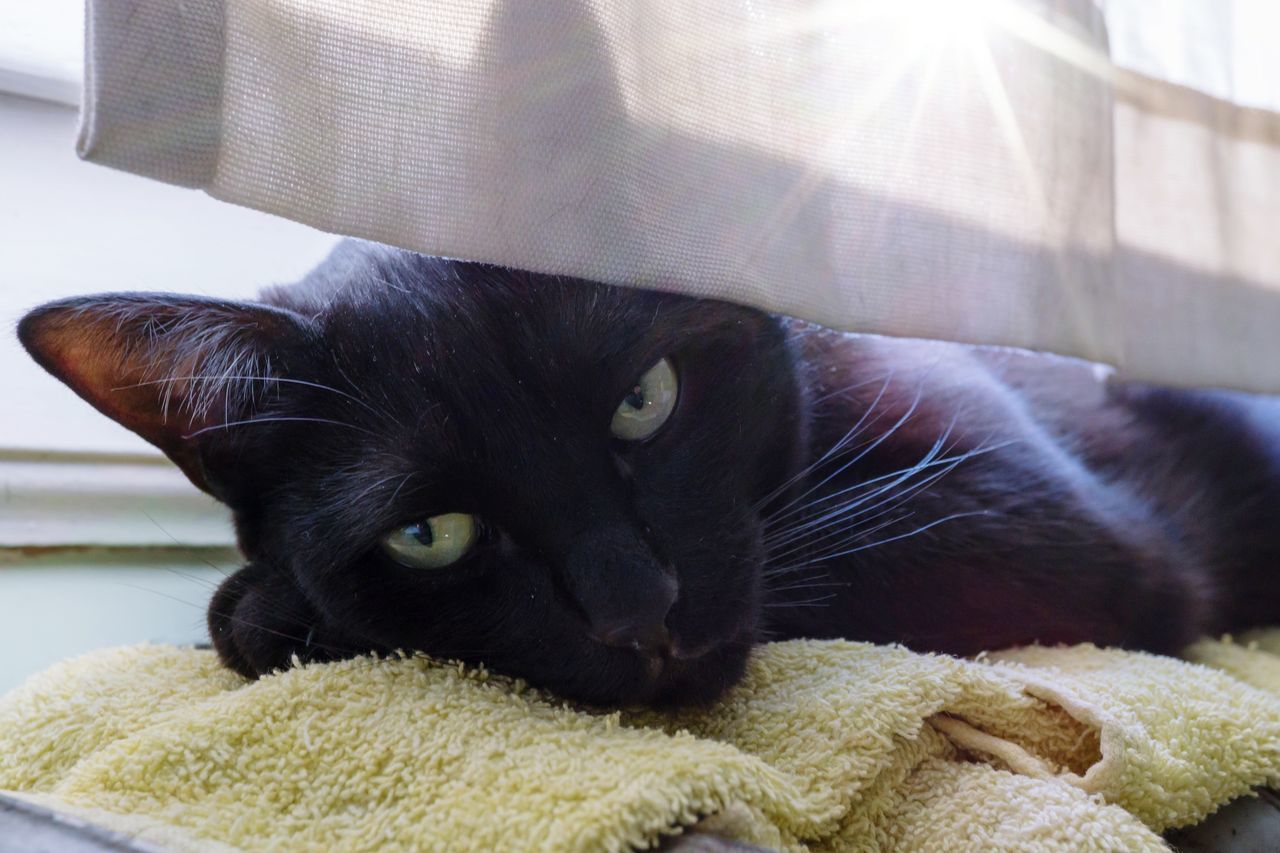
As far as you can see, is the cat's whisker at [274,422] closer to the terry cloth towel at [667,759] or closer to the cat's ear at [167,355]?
the cat's ear at [167,355]

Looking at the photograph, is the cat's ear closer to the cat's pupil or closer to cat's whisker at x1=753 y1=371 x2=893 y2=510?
the cat's pupil

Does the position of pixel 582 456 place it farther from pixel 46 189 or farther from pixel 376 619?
pixel 46 189

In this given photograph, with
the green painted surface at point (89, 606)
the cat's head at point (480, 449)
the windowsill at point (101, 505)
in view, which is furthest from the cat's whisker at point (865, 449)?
the windowsill at point (101, 505)

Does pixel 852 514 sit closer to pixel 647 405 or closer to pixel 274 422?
pixel 647 405

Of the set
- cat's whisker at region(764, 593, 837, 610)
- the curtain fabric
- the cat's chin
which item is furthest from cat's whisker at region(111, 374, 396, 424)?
cat's whisker at region(764, 593, 837, 610)

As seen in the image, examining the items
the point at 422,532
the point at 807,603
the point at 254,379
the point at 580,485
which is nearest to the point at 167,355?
the point at 254,379

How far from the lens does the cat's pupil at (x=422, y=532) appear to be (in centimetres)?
88

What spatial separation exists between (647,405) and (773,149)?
0.26 meters

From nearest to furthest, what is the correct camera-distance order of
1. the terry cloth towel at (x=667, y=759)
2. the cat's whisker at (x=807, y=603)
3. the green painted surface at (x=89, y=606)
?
the terry cloth towel at (x=667, y=759) → the cat's whisker at (x=807, y=603) → the green painted surface at (x=89, y=606)

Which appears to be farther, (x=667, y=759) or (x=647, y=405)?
(x=647, y=405)

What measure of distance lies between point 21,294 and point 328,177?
34.2 inches

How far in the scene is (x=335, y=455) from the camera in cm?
91

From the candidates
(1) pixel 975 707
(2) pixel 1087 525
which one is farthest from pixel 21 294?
(2) pixel 1087 525

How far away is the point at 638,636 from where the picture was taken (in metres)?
0.78
